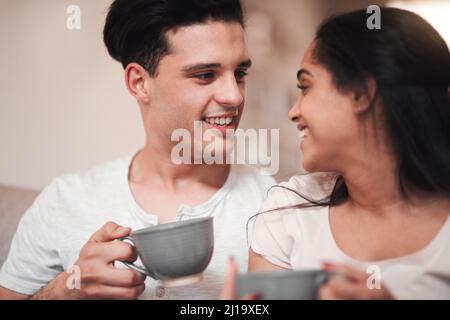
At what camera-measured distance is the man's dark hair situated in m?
1.02

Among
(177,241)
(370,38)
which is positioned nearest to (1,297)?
(177,241)

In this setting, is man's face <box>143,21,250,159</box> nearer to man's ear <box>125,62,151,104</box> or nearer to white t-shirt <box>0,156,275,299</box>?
man's ear <box>125,62,151,104</box>

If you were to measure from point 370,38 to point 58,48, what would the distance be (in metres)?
0.68

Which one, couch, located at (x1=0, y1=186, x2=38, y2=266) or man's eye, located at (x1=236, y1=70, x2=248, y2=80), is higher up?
man's eye, located at (x1=236, y1=70, x2=248, y2=80)

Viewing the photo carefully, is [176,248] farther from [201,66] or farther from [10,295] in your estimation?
[10,295]

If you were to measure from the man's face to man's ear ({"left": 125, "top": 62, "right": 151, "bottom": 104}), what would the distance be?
29 mm

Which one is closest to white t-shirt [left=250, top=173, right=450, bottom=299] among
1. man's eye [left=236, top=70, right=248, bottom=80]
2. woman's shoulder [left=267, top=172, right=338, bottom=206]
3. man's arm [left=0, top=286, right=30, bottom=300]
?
woman's shoulder [left=267, top=172, right=338, bottom=206]

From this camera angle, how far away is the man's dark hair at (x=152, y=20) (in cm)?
102

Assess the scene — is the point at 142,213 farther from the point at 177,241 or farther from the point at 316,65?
the point at 316,65

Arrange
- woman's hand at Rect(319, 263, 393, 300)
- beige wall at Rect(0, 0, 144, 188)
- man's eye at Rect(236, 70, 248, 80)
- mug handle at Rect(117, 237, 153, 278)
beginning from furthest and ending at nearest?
beige wall at Rect(0, 0, 144, 188), man's eye at Rect(236, 70, 248, 80), mug handle at Rect(117, 237, 153, 278), woman's hand at Rect(319, 263, 393, 300)

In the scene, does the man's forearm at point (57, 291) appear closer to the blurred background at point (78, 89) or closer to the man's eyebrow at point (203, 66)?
the blurred background at point (78, 89)

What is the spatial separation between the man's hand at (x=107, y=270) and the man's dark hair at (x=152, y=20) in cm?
34

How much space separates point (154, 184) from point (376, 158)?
0.46m

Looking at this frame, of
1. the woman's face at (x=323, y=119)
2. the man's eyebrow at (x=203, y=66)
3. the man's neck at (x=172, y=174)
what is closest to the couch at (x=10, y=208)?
the man's neck at (x=172, y=174)
